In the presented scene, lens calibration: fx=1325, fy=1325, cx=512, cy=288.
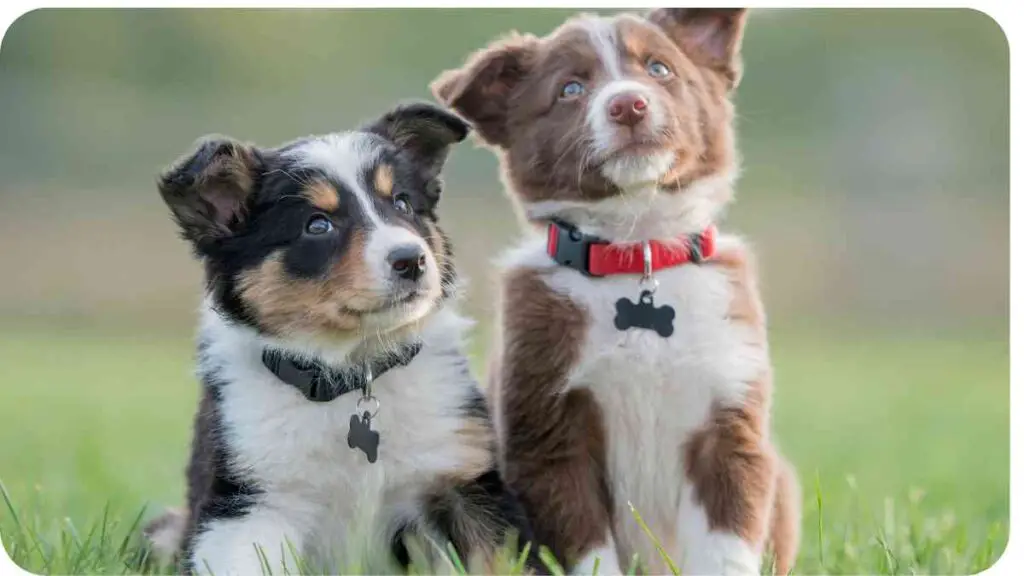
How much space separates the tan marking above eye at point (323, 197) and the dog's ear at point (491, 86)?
585 millimetres

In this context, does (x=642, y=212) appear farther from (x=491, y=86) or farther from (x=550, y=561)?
(x=550, y=561)

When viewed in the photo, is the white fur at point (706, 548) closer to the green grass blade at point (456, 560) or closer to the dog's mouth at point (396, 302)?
the green grass blade at point (456, 560)

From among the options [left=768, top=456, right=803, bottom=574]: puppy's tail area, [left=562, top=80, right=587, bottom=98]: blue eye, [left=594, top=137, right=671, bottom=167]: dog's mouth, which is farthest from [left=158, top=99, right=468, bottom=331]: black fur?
[left=768, top=456, right=803, bottom=574]: puppy's tail area

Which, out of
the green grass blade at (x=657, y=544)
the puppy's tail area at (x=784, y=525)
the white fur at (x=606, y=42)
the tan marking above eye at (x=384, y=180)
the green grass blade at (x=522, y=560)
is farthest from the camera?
the puppy's tail area at (x=784, y=525)

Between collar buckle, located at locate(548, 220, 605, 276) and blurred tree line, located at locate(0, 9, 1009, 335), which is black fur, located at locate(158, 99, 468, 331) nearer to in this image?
collar buckle, located at locate(548, 220, 605, 276)

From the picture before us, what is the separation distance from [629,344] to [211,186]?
4.28 ft

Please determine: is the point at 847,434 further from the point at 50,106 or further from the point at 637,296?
the point at 50,106

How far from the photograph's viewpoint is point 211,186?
383 cm

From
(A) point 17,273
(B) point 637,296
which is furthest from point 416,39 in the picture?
(A) point 17,273

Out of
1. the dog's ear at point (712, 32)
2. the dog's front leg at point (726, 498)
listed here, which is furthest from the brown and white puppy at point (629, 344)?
the dog's ear at point (712, 32)

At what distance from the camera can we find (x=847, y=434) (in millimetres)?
5980

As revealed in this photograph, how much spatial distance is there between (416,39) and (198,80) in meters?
0.88

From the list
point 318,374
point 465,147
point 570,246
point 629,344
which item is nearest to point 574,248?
point 570,246

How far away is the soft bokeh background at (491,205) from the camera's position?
455cm
